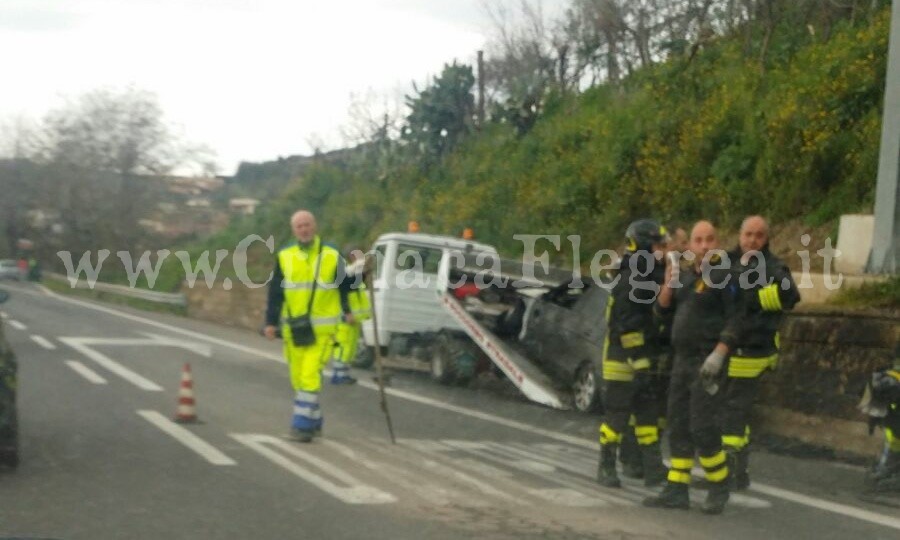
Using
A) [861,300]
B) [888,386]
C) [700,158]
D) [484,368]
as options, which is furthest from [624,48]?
[888,386]

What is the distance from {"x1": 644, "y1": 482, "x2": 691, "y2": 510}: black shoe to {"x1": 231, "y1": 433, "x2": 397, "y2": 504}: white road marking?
167 centimetres

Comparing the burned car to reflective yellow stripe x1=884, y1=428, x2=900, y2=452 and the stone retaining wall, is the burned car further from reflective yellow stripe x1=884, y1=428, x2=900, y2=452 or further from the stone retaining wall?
reflective yellow stripe x1=884, y1=428, x2=900, y2=452

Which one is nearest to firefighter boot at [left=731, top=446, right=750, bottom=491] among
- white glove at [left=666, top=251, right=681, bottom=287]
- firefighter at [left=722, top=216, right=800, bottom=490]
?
firefighter at [left=722, top=216, right=800, bottom=490]

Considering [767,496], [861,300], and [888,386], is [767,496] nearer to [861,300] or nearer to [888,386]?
[888,386]

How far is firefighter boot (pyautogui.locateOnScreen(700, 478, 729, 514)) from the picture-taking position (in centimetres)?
871

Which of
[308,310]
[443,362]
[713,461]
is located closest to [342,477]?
[308,310]

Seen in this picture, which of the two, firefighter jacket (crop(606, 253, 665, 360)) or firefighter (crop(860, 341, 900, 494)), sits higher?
firefighter jacket (crop(606, 253, 665, 360))

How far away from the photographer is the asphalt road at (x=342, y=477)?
7.92 metres

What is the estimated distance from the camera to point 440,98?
3784 centimetres

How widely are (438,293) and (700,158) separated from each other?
20.3ft

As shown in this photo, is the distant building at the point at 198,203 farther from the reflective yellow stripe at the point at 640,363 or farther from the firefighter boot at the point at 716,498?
the firefighter boot at the point at 716,498

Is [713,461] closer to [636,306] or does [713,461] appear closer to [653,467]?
[653,467]

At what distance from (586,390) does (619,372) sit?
5391mm

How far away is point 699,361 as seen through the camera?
9039 mm
